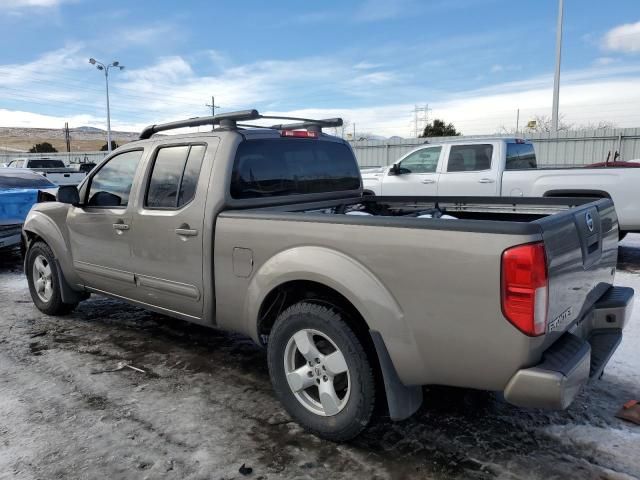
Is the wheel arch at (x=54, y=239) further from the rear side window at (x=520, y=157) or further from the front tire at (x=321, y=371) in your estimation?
the rear side window at (x=520, y=157)

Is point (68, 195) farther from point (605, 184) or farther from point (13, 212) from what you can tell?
point (605, 184)

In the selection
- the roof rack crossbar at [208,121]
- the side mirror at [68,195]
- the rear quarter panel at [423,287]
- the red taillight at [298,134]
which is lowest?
the rear quarter panel at [423,287]

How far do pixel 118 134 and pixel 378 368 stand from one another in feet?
583

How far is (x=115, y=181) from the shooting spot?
4523mm

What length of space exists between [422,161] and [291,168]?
628 centimetres

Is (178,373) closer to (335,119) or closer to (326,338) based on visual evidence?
(326,338)

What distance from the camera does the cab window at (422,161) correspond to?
9758 millimetres

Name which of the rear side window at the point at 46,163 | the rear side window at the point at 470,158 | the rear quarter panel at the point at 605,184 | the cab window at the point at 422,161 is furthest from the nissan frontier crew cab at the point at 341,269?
the rear side window at the point at 46,163

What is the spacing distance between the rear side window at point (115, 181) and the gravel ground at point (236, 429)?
1309 mm

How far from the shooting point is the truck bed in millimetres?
2324

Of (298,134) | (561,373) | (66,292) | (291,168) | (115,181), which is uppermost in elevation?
(298,134)

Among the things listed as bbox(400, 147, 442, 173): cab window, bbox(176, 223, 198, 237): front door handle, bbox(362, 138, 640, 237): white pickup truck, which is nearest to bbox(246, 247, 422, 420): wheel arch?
bbox(176, 223, 198, 237): front door handle

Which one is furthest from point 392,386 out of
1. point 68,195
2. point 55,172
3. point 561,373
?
point 55,172

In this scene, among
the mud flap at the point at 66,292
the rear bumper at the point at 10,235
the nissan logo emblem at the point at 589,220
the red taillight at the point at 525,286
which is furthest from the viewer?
the rear bumper at the point at 10,235
